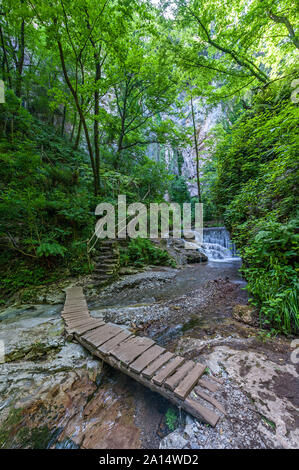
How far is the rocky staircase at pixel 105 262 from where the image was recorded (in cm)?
525

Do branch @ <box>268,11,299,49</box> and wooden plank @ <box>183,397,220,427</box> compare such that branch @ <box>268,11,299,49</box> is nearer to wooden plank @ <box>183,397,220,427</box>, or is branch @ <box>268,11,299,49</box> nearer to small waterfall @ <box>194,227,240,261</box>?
small waterfall @ <box>194,227,240,261</box>

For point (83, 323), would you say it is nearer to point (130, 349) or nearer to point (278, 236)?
point (130, 349)

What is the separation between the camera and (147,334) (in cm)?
297

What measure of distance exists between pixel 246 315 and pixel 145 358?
1985 mm

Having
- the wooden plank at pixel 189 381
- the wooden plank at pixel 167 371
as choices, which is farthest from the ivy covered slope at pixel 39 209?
the wooden plank at pixel 189 381

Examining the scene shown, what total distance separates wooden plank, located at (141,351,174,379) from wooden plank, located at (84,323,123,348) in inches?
33.4

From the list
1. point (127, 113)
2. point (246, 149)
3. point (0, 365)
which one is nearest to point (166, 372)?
point (0, 365)

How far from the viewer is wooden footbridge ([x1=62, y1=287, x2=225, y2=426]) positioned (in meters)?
1.53

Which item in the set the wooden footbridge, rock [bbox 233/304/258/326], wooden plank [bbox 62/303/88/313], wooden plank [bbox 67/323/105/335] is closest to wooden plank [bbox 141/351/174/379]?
the wooden footbridge

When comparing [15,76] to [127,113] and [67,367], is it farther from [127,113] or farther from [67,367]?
[67,367]

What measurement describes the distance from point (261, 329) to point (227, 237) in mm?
8403

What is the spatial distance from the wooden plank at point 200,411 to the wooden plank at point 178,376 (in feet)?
0.52

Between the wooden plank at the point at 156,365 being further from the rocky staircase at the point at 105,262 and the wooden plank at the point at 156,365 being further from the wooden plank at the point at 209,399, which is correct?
the rocky staircase at the point at 105,262
